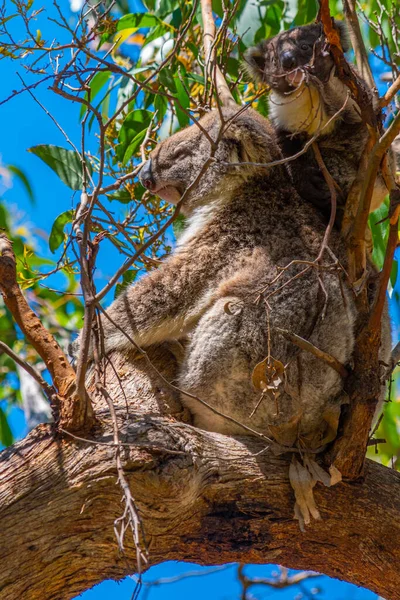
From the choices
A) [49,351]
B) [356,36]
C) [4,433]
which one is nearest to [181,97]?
[356,36]

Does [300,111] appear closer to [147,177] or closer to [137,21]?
[147,177]

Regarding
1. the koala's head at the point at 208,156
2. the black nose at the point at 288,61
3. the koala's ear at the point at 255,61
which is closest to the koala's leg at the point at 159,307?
the koala's head at the point at 208,156

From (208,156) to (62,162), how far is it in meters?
0.75

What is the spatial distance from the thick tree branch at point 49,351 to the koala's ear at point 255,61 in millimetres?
2318

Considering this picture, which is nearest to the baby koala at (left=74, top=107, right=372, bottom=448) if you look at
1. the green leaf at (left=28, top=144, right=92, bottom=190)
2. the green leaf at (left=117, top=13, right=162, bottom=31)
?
the green leaf at (left=28, top=144, right=92, bottom=190)

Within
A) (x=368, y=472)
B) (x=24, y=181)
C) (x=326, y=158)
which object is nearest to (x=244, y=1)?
(x=326, y=158)

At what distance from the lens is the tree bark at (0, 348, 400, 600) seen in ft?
7.54

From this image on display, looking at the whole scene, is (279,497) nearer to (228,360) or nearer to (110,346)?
(228,360)

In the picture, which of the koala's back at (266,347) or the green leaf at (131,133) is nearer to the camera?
the koala's back at (266,347)

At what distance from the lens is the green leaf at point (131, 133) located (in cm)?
395

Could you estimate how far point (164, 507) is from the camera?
248cm

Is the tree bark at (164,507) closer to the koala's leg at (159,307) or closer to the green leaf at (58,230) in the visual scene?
the koala's leg at (159,307)

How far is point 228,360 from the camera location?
3.11 metres

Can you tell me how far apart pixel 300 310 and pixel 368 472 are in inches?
28.9
